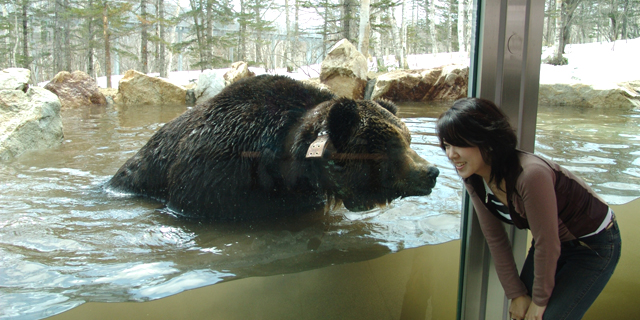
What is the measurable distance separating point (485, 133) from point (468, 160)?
14 cm

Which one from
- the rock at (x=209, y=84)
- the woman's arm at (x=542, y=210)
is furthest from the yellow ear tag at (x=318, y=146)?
the woman's arm at (x=542, y=210)

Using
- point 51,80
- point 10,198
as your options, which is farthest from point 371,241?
point 10,198

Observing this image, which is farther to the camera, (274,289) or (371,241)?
(371,241)

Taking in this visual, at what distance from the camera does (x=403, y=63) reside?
2.24 m

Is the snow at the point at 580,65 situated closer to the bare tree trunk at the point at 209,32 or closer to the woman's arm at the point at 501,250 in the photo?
the bare tree trunk at the point at 209,32

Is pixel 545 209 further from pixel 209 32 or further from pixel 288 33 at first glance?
pixel 209 32

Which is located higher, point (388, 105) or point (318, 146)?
point (388, 105)

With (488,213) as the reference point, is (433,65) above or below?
above

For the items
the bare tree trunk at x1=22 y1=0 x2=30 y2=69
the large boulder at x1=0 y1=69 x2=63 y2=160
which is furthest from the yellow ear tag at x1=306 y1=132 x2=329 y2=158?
the large boulder at x1=0 y1=69 x2=63 y2=160

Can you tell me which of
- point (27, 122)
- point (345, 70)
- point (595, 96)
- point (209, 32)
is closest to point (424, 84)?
point (345, 70)

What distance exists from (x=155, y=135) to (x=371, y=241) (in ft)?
7.00

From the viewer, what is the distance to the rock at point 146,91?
7.62 feet

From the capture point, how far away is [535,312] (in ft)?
5.17

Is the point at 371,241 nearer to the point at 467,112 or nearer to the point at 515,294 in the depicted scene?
the point at 515,294
